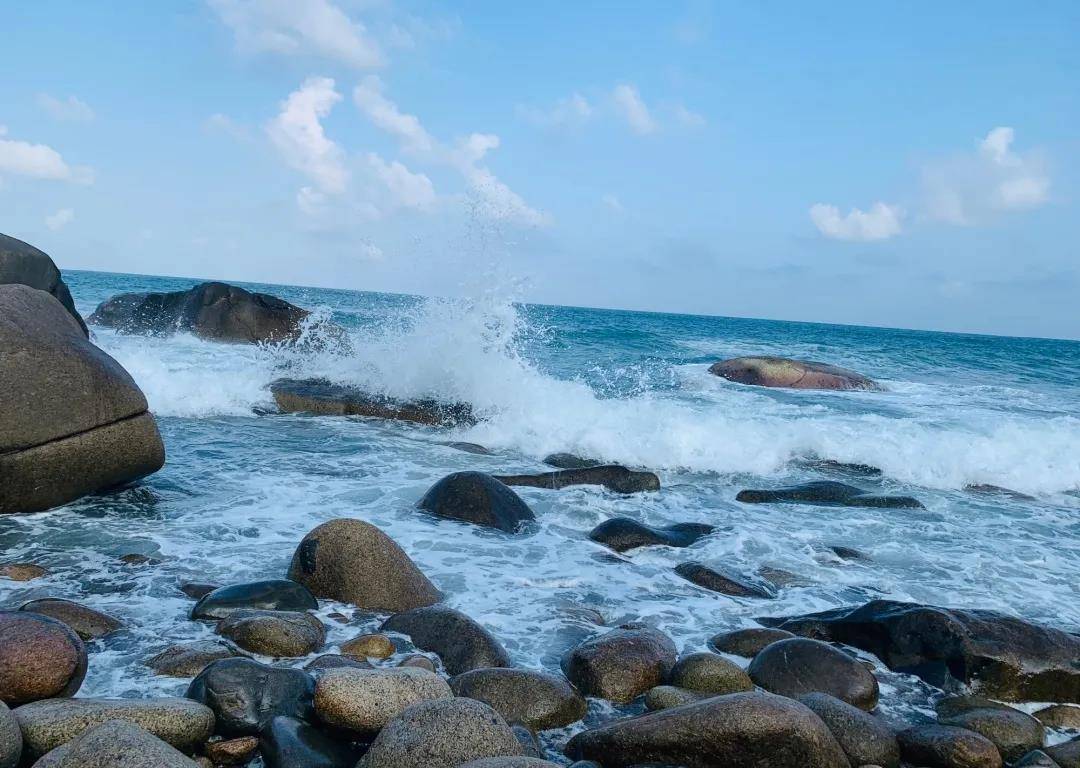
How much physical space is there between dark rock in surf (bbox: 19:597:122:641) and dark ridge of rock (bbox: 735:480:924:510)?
20.8 ft

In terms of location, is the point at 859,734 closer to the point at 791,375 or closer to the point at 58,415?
the point at 58,415

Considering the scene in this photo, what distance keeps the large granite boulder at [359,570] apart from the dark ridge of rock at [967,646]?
8.02 feet

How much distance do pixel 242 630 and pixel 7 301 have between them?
423 centimetres

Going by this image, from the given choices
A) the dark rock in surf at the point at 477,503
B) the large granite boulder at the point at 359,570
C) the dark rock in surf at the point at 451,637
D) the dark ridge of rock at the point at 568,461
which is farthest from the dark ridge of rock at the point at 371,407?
the dark rock in surf at the point at 451,637

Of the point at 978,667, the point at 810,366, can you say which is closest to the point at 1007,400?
the point at 810,366

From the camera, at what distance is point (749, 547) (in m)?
6.85

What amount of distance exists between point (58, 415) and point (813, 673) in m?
5.84

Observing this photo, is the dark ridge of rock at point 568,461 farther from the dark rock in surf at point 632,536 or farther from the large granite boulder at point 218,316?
the large granite boulder at point 218,316

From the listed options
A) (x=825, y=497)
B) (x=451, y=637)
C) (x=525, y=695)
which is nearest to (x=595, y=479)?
(x=825, y=497)

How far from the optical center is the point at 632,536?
6.63 m

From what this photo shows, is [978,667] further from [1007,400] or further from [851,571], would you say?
[1007,400]

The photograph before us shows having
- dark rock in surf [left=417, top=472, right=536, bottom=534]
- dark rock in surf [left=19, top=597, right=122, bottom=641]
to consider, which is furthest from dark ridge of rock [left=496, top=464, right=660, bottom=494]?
dark rock in surf [left=19, top=597, right=122, bottom=641]

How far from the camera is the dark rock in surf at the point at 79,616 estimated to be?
163 inches

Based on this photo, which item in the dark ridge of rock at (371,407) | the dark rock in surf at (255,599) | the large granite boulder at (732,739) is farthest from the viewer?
the dark ridge of rock at (371,407)
